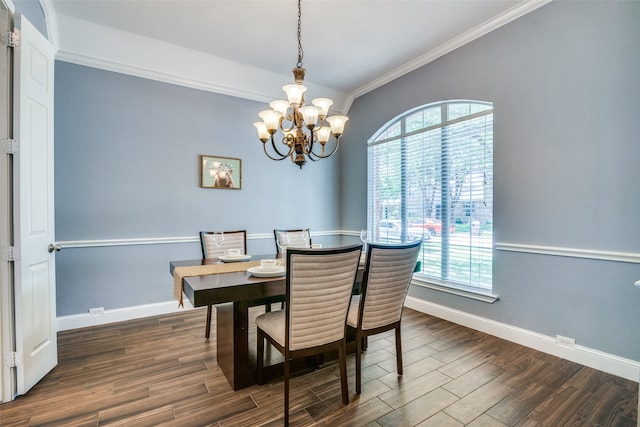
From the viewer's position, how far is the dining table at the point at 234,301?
5.55ft

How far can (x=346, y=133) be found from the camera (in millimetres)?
4812

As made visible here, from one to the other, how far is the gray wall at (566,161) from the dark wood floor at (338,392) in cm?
41

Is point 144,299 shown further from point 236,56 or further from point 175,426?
point 236,56

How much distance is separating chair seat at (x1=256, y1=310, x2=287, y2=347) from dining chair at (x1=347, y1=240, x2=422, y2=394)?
1.58 feet

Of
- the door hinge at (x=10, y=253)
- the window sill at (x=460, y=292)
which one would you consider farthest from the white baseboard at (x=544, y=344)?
the door hinge at (x=10, y=253)

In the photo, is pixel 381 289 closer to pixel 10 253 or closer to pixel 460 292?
pixel 460 292

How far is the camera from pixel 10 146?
189 centimetres

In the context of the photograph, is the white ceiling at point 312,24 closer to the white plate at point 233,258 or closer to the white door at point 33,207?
the white door at point 33,207

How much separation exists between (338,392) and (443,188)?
93.9 inches

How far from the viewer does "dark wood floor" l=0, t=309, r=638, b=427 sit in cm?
173

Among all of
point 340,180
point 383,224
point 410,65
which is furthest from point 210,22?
point 383,224

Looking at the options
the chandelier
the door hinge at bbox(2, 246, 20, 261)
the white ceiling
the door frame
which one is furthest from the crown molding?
the door hinge at bbox(2, 246, 20, 261)

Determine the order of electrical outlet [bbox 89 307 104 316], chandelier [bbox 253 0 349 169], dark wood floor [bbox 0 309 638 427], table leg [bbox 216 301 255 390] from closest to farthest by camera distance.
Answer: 1. dark wood floor [bbox 0 309 638 427]
2. table leg [bbox 216 301 255 390]
3. chandelier [bbox 253 0 349 169]
4. electrical outlet [bbox 89 307 104 316]

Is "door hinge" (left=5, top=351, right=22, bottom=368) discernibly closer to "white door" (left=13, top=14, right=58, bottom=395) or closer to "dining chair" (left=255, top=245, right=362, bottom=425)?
"white door" (left=13, top=14, right=58, bottom=395)
